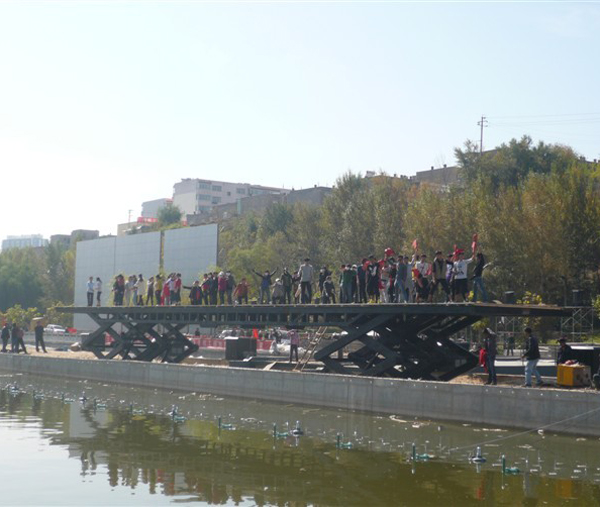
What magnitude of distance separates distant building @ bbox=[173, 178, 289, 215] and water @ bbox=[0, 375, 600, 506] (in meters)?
152

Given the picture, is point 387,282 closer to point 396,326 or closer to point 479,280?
point 396,326

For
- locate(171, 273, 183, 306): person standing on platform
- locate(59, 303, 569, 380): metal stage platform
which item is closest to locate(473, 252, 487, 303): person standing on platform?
locate(59, 303, 569, 380): metal stage platform

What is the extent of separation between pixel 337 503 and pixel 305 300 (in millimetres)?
18922

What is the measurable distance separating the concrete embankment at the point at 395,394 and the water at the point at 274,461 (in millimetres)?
581

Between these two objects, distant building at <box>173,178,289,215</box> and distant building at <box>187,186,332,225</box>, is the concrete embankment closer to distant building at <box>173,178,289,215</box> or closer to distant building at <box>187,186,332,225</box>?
distant building at <box>187,186,332,225</box>

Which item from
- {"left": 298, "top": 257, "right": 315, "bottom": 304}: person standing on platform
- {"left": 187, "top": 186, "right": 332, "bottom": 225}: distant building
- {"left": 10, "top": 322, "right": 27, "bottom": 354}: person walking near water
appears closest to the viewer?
{"left": 298, "top": 257, "right": 315, "bottom": 304}: person standing on platform

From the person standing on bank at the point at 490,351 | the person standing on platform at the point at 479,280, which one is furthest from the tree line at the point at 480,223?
the person standing on bank at the point at 490,351

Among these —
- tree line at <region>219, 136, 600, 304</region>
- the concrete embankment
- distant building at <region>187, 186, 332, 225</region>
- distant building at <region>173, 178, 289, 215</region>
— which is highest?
distant building at <region>173, 178, 289, 215</region>

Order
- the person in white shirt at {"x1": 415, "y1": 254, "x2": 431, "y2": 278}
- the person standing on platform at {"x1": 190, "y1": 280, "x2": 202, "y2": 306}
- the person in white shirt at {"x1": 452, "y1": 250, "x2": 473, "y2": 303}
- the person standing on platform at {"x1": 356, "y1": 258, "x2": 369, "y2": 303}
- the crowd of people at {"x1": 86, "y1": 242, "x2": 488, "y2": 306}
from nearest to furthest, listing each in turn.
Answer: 1. the person in white shirt at {"x1": 452, "y1": 250, "x2": 473, "y2": 303}
2. the crowd of people at {"x1": 86, "y1": 242, "x2": 488, "y2": 306}
3. the person in white shirt at {"x1": 415, "y1": 254, "x2": 431, "y2": 278}
4. the person standing on platform at {"x1": 356, "y1": 258, "x2": 369, "y2": 303}
5. the person standing on platform at {"x1": 190, "y1": 280, "x2": 202, "y2": 306}

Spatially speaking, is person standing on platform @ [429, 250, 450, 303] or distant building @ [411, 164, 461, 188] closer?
person standing on platform @ [429, 250, 450, 303]

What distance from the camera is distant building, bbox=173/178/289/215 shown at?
181500 millimetres

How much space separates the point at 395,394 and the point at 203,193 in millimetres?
158299

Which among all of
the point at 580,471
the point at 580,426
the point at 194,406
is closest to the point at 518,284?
the point at 194,406

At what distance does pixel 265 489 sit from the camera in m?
17.6
